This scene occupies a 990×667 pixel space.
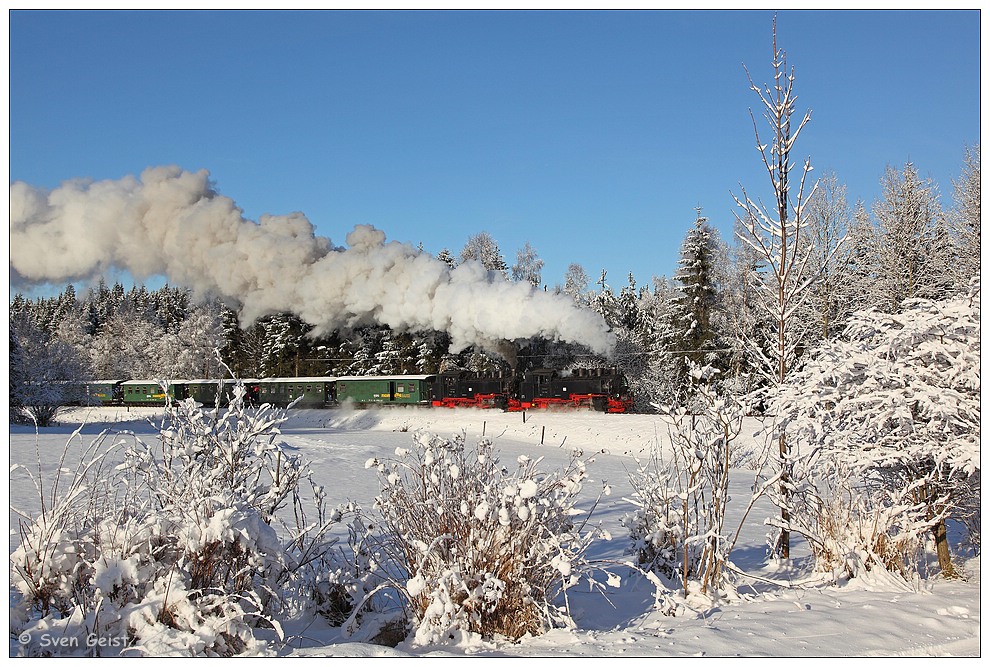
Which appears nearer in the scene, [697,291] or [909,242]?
[909,242]

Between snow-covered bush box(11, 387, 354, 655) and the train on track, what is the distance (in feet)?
68.7

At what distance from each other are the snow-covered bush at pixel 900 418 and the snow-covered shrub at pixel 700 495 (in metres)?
0.97

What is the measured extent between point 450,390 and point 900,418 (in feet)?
80.8

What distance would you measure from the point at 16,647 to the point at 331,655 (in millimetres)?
1679

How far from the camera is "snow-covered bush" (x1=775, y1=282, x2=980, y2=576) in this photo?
5.26 meters

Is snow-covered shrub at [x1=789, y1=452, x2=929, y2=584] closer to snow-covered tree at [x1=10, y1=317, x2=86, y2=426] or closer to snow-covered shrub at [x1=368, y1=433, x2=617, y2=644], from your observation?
snow-covered shrub at [x1=368, y1=433, x2=617, y2=644]

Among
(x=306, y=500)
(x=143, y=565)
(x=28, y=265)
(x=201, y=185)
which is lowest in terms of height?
(x=306, y=500)

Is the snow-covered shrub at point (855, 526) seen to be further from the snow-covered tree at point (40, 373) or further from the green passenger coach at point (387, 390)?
the green passenger coach at point (387, 390)

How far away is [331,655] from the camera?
403cm

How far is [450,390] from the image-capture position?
96.9 ft

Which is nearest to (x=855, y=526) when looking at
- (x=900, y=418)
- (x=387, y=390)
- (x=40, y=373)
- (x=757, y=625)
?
(x=900, y=418)

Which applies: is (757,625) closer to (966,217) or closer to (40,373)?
(966,217)

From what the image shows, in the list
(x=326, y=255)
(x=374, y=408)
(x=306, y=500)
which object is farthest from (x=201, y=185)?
(x=306, y=500)
